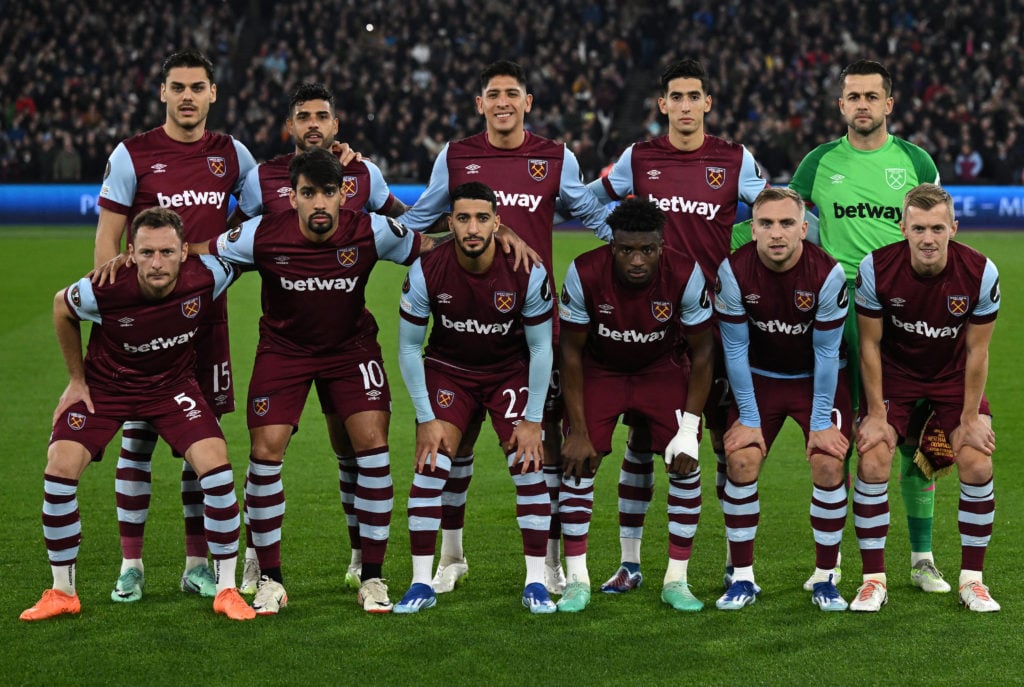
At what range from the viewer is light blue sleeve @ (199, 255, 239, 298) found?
19.5ft

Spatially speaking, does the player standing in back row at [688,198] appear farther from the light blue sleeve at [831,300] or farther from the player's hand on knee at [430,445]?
the player's hand on knee at [430,445]

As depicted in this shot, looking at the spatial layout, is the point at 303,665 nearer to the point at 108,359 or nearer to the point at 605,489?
the point at 108,359

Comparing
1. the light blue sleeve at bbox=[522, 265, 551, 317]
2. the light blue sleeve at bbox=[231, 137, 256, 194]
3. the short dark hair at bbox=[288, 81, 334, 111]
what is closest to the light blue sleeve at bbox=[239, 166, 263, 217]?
the light blue sleeve at bbox=[231, 137, 256, 194]

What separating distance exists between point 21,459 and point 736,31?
2453cm

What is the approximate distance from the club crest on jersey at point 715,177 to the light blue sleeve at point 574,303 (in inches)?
37.5

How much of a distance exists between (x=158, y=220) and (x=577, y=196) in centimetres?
208

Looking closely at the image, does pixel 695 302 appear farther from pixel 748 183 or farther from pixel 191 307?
pixel 191 307

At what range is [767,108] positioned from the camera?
27844 mm

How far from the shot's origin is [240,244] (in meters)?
5.96

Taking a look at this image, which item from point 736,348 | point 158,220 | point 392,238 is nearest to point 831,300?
point 736,348

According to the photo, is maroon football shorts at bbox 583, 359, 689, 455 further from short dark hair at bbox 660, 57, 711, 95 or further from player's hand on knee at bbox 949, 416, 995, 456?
short dark hair at bbox 660, 57, 711, 95

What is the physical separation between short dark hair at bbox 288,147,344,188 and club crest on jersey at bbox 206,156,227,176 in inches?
30.5

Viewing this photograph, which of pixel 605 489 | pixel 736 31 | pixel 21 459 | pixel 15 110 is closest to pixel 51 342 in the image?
pixel 21 459

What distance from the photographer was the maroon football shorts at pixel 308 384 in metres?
5.94
